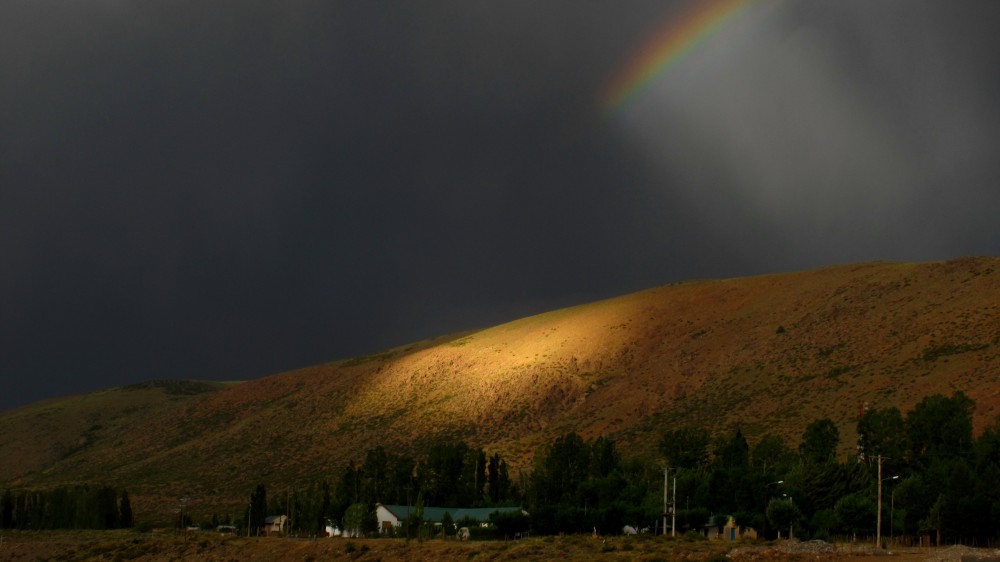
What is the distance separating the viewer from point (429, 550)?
65250 mm

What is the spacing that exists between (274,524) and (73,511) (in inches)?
1014

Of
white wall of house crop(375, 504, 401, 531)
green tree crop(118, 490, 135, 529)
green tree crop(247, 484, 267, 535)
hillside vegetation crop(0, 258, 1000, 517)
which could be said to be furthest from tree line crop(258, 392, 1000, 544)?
green tree crop(118, 490, 135, 529)

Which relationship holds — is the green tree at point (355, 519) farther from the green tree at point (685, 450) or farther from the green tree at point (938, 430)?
the green tree at point (938, 430)

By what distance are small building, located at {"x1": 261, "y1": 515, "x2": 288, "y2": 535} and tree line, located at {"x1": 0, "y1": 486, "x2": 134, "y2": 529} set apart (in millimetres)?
16343

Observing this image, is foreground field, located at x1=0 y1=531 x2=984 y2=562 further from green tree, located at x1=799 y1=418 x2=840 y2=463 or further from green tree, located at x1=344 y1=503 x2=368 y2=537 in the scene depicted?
green tree, located at x1=799 y1=418 x2=840 y2=463

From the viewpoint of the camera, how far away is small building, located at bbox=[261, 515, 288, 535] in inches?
4137

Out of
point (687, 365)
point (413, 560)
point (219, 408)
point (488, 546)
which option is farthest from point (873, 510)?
point (219, 408)

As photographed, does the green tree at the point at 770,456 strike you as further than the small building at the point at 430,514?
No

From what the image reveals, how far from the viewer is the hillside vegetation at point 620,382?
373ft

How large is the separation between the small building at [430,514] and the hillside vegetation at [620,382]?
78.0 ft

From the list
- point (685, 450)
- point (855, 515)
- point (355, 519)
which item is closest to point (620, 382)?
point (685, 450)

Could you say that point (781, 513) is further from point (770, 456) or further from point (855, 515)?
point (770, 456)

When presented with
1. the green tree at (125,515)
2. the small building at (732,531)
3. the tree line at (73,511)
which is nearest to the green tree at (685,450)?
the small building at (732,531)

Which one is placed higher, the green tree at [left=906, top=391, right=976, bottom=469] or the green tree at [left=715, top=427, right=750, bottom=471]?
the green tree at [left=906, top=391, right=976, bottom=469]
